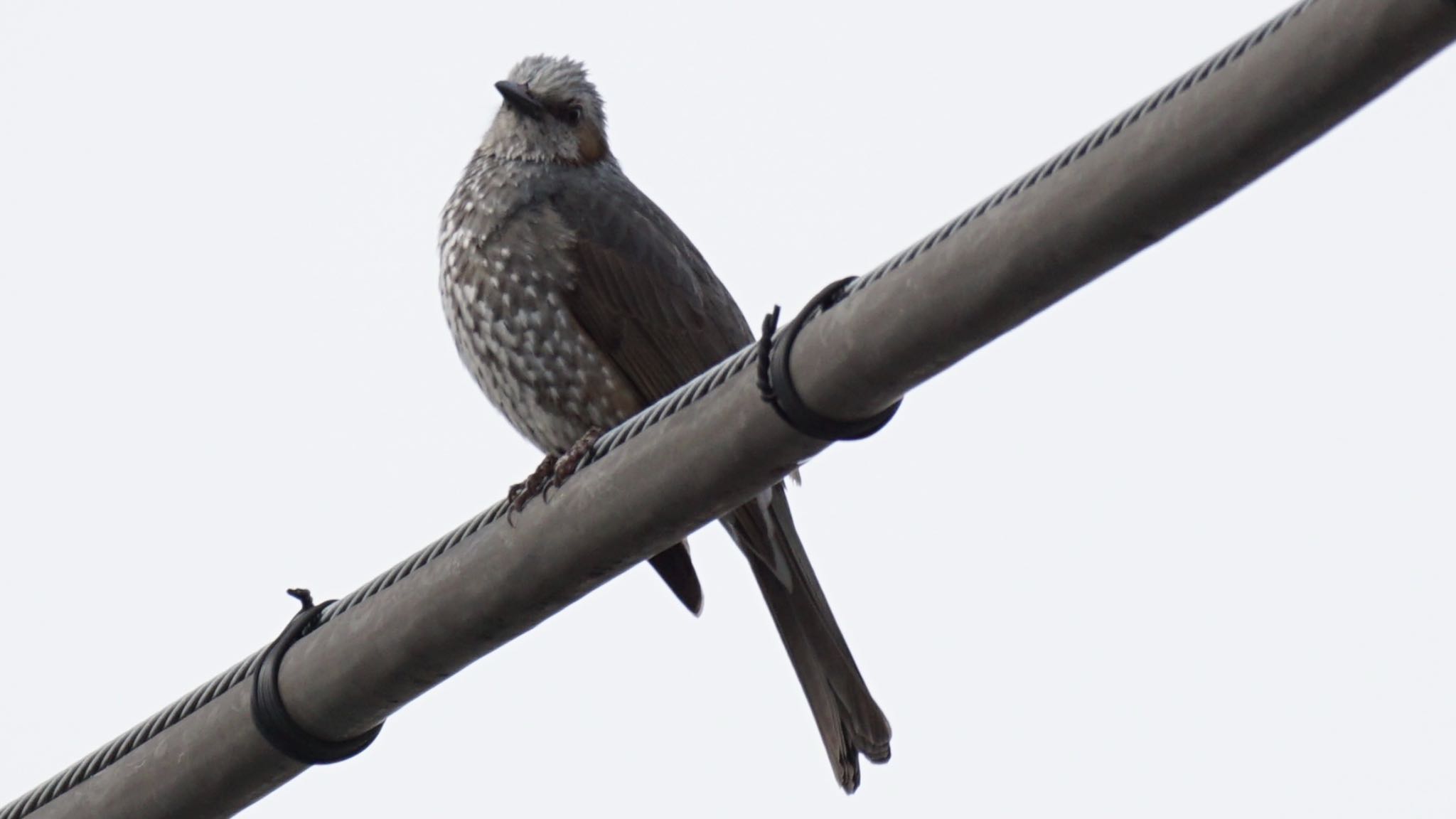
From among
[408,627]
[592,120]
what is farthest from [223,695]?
[592,120]

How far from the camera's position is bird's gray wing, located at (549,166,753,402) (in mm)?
5609

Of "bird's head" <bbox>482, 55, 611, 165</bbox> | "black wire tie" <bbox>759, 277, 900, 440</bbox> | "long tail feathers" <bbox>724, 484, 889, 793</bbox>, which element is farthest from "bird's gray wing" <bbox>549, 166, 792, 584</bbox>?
"black wire tie" <bbox>759, 277, 900, 440</bbox>

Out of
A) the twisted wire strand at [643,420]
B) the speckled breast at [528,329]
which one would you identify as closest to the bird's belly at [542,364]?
the speckled breast at [528,329]

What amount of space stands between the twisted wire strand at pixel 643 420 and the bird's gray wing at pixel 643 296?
1.98 m

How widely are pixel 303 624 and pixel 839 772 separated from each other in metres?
1.38

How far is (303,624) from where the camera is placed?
3686mm

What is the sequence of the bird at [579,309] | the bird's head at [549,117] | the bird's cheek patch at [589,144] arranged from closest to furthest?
the bird at [579,309], the bird's head at [549,117], the bird's cheek patch at [589,144]

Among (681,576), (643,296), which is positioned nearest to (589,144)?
(643,296)

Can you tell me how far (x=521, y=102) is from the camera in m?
6.41

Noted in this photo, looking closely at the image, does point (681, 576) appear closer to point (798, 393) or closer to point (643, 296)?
point (643, 296)

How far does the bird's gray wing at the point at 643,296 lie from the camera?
561cm

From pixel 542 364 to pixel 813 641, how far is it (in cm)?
126

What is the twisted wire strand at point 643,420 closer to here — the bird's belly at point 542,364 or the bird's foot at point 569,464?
the bird's foot at point 569,464

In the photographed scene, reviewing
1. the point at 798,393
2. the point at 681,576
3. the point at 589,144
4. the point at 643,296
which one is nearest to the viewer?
the point at 798,393
